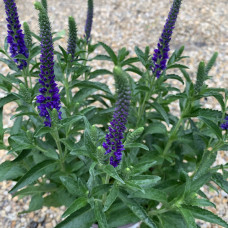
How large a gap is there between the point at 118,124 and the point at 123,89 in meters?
0.30

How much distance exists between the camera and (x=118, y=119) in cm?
170

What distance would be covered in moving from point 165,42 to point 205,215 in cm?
156

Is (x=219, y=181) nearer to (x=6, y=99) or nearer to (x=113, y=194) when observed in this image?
(x=113, y=194)

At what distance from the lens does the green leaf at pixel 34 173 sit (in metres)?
2.41

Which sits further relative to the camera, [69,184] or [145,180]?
[69,184]

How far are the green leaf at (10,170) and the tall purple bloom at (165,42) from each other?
172cm

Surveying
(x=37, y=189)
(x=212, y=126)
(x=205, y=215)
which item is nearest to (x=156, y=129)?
(x=212, y=126)

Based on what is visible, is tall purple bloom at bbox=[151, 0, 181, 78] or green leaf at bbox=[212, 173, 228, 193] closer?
tall purple bloom at bbox=[151, 0, 181, 78]

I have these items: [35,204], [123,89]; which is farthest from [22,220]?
[123,89]

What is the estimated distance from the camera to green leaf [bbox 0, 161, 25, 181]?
2680mm

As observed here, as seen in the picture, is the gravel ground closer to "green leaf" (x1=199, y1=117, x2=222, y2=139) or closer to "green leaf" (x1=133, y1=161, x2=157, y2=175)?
"green leaf" (x1=199, y1=117, x2=222, y2=139)

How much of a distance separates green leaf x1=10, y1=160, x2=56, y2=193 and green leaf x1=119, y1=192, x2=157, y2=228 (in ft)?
2.48

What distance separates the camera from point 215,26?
7199mm

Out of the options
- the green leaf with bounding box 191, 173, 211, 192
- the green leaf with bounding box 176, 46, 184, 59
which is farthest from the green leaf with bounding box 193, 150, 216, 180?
the green leaf with bounding box 176, 46, 184, 59
